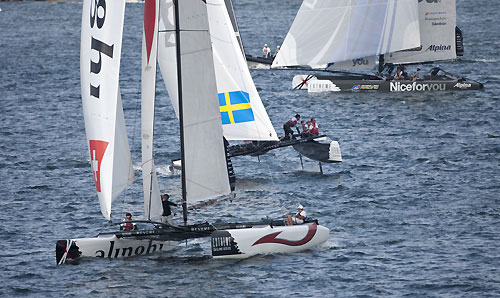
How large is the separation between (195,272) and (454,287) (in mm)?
8937

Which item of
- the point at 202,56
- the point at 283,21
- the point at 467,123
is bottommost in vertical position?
the point at 467,123

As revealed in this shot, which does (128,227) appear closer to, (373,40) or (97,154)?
(97,154)

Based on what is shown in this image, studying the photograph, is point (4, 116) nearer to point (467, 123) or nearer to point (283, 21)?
point (467, 123)

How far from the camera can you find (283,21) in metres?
143

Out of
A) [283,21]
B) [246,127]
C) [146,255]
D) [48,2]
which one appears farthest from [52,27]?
[146,255]

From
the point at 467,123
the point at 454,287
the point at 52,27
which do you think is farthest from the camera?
the point at 52,27

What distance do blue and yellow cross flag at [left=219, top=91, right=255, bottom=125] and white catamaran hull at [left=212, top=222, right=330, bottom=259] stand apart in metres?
10.3

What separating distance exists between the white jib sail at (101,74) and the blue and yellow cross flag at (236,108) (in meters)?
13.3

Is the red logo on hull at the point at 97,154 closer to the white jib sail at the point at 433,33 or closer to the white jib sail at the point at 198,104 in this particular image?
the white jib sail at the point at 198,104

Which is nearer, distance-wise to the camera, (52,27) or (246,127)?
(246,127)

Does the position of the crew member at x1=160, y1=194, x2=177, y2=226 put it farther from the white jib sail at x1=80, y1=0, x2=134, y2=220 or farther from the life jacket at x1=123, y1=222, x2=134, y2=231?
the white jib sail at x1=80, y1=0, x2=134, y2=220

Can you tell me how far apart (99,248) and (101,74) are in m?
7.15

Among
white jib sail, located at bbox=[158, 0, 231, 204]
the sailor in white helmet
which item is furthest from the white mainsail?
the sailor in white helmet

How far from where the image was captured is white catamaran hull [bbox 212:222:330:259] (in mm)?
35844
